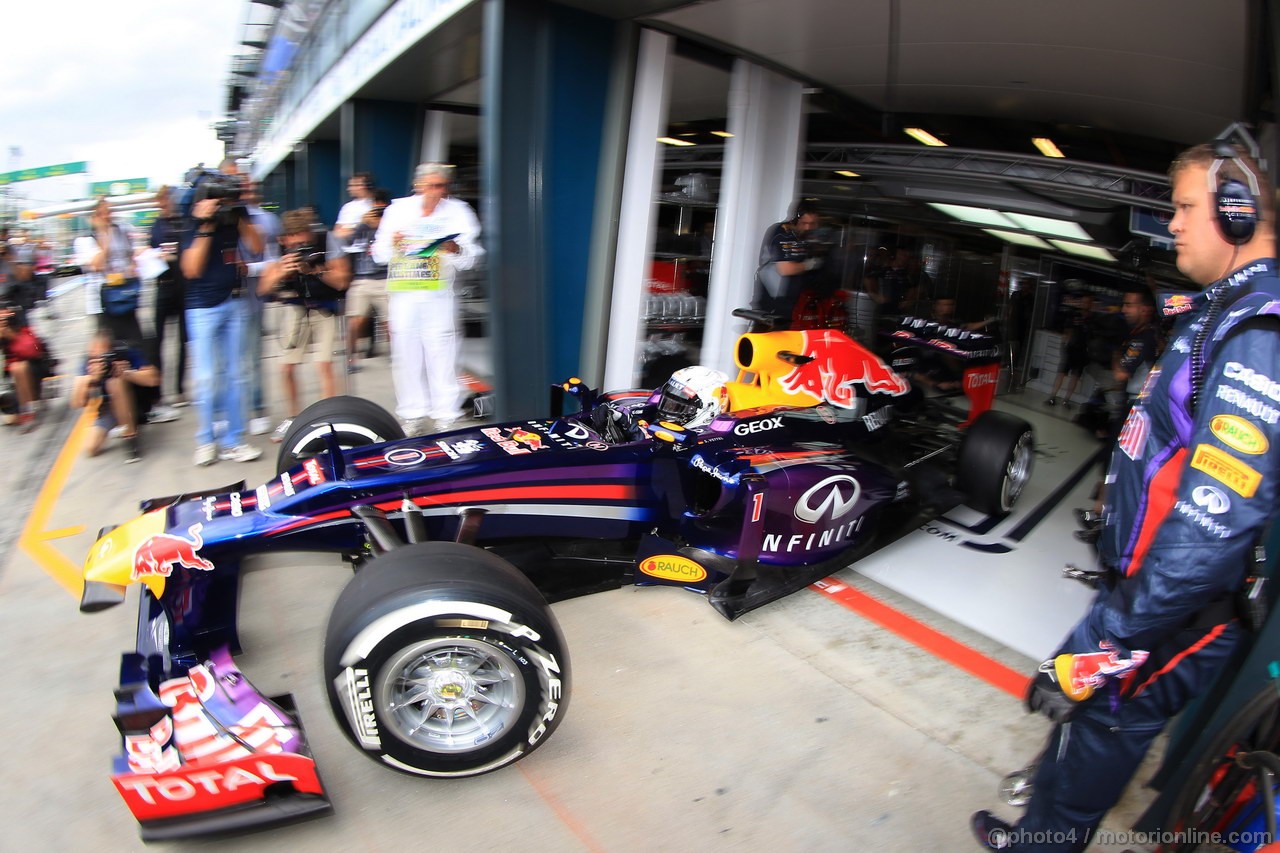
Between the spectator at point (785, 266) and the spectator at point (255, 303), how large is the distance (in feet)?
11.5

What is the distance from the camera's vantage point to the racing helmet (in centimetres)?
404

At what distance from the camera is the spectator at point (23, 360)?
19.3 ft

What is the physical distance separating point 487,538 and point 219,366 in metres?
2.86

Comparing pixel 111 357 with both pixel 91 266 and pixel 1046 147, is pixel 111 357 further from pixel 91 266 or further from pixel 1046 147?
pixel 1046 147

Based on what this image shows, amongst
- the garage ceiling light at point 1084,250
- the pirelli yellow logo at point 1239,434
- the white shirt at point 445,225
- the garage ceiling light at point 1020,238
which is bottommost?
the pirelli yellow logo at point 1239,434

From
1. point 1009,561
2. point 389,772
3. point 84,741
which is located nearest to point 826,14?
point 1009,561

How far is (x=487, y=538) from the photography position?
128 inches

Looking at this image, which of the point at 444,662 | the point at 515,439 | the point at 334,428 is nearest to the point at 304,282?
the point at 334,428

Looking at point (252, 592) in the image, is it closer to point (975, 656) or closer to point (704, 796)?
point (704, 796)

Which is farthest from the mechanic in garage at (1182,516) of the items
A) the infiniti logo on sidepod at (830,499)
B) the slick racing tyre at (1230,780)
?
the infiniti logo on sidepod at (830,499)

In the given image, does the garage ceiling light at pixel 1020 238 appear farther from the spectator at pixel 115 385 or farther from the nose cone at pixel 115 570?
the nose cone at pixel 115 570

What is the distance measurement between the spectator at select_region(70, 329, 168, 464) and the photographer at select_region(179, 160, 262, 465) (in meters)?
0.60

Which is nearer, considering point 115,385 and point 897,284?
point 115,385

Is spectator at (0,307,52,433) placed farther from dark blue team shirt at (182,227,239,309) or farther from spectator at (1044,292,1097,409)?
spectator at (1044,292,1097,409)
